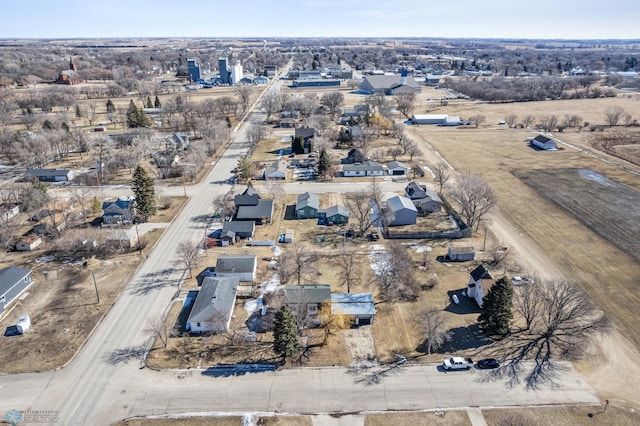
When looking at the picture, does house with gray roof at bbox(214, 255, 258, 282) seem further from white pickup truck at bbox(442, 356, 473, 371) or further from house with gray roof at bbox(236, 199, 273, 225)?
white pickup truck at bbox(442, 356, 473, 371)

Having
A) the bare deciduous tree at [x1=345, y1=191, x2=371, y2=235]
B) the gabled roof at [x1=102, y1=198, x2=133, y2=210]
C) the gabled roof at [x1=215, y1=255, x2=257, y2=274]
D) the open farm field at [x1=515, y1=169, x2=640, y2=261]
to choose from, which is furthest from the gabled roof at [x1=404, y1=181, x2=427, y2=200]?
the gabled roof at [x1=102, y1=198, x2=133, y2=210]

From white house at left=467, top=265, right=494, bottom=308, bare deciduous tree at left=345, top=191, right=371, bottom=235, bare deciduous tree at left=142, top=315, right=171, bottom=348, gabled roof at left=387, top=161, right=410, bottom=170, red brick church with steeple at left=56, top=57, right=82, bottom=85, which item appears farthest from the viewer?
red brick church with steeple at left=56, top=57, right=82, bottom=85

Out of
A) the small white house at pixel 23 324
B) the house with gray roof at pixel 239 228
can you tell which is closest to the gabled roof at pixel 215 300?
the house with gray roof at pixel 239 228

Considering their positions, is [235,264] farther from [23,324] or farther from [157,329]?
[23,324]

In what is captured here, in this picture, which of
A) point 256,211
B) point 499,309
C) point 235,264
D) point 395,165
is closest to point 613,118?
point 395,165

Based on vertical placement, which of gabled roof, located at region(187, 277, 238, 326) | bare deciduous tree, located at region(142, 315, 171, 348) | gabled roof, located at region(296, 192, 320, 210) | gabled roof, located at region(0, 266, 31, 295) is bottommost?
bare deciduous tree, located at region(142, 315, 171, 348)

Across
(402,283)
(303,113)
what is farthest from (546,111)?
(402,283)

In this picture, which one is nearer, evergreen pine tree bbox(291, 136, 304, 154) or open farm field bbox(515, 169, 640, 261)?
open farm field bbox(515, 169, 640, 261)
